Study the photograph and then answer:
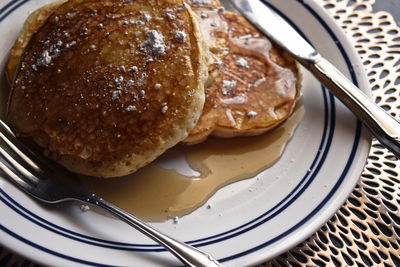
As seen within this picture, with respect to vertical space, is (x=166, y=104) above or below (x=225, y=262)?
above

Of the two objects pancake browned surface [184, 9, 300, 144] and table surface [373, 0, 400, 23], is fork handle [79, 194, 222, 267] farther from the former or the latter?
table surface [373, 0, 400, 23]

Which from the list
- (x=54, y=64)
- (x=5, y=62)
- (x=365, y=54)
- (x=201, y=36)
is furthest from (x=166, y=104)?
(x=365, y=54)

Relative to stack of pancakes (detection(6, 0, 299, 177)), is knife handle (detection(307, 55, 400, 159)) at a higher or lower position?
lower

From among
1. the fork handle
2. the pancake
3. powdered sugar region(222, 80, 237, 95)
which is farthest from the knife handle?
the pancake

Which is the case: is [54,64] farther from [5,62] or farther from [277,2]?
[277,2]

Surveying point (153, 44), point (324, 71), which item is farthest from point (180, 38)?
point (324, 71)

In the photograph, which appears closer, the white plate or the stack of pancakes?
the white plate

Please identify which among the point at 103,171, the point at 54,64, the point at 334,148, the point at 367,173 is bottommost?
the point at 367,173

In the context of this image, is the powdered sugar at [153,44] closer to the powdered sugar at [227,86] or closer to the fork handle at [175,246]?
the powdered sugar at [227,86]
